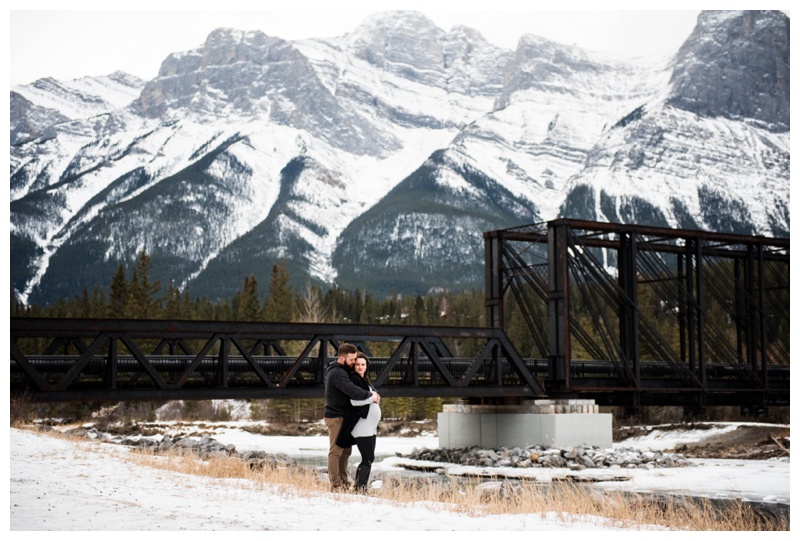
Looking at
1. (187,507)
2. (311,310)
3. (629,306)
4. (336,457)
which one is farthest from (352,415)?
(311,310)

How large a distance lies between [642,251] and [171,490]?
94.8 ft

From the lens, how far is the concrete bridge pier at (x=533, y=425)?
125 feet

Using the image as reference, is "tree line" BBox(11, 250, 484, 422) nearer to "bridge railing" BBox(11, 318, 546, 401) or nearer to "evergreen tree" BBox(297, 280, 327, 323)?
"evergreen tree" BBox(297, 280, 327, 323)

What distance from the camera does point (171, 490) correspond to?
1834cm

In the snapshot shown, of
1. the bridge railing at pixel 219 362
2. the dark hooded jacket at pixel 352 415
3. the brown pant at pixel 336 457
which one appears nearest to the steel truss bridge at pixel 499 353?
the bridge railing at pixel 219 362

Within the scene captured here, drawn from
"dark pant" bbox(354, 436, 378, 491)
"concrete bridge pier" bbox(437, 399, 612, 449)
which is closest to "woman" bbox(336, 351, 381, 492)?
"dark pant" bbox(354, 436, 378, 491)

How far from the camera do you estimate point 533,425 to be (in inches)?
1522

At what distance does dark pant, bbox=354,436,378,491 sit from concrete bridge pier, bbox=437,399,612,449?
20968 mm

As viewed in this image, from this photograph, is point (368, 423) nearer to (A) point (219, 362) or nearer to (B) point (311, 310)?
(A) point (219, 362)

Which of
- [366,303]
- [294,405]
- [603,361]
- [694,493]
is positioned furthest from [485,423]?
[366,303]

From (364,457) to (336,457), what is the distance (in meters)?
0.54

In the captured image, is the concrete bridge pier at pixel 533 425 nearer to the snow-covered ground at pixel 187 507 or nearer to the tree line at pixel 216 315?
the snow-covered ground at pixel 187 507
